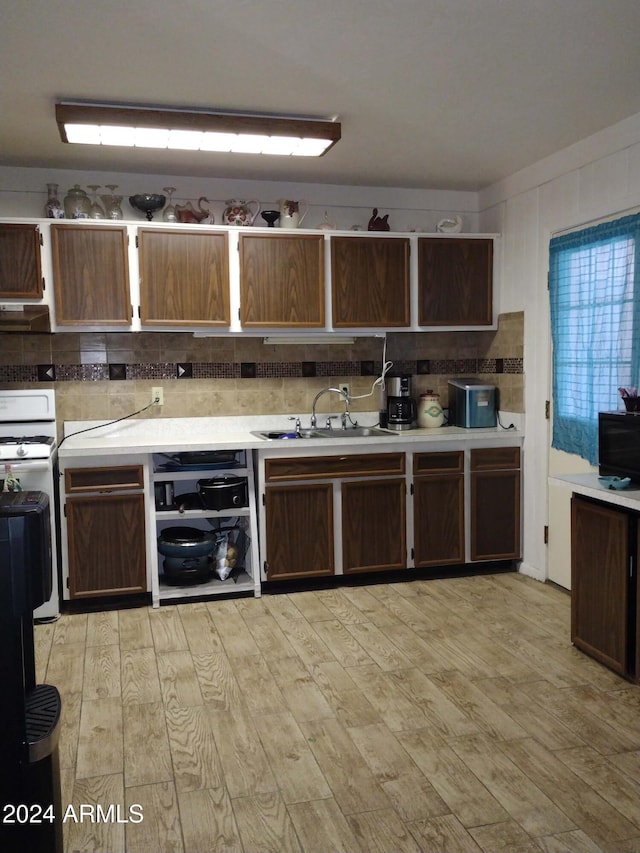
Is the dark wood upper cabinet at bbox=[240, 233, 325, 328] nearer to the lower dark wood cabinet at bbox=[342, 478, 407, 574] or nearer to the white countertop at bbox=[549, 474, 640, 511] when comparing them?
the lower dark wood cabinet at bbox=[342, 478, 407, 574]

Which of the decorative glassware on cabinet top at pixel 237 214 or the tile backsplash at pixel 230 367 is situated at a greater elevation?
the decorative glassware on cabinet top at pixel 237 214

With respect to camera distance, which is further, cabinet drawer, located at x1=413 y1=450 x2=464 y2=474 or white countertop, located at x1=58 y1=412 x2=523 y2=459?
cabinet drawer, located at x1=413 y1=450 x2=464 y2=474

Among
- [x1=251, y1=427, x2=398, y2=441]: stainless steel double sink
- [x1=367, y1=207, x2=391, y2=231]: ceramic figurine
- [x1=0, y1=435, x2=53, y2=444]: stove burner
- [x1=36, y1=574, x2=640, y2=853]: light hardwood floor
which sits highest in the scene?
[x1=367, y1=207, x2=391, y2=231]: ceramic figurine

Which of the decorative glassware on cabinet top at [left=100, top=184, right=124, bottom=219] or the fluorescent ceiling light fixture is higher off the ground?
the fluorescent ceiling light fixture

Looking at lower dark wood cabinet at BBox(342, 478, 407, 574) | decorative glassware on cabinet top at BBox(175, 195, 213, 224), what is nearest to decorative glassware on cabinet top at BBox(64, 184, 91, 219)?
decorative glassware on cabinet top at BBox(175, 195, 213, 224)

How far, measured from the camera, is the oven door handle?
3.71 m

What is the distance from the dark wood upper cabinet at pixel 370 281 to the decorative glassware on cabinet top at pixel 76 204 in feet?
4.67

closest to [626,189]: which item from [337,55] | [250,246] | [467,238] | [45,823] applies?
[467,238]

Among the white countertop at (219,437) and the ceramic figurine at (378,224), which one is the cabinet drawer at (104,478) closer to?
the white countertop at (219,437)

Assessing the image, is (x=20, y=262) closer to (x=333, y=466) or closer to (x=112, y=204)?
(x=112, y=204)

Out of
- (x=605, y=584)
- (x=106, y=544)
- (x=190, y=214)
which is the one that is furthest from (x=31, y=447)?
(x=605, y=584)

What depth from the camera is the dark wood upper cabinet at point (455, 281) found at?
15.3 ft

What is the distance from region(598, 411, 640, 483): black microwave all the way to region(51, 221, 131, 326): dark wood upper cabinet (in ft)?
8.43

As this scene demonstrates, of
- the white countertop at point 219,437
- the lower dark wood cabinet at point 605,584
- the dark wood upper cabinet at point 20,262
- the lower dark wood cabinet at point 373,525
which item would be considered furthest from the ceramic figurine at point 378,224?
the lower dark wood cabinet at point 605,584
